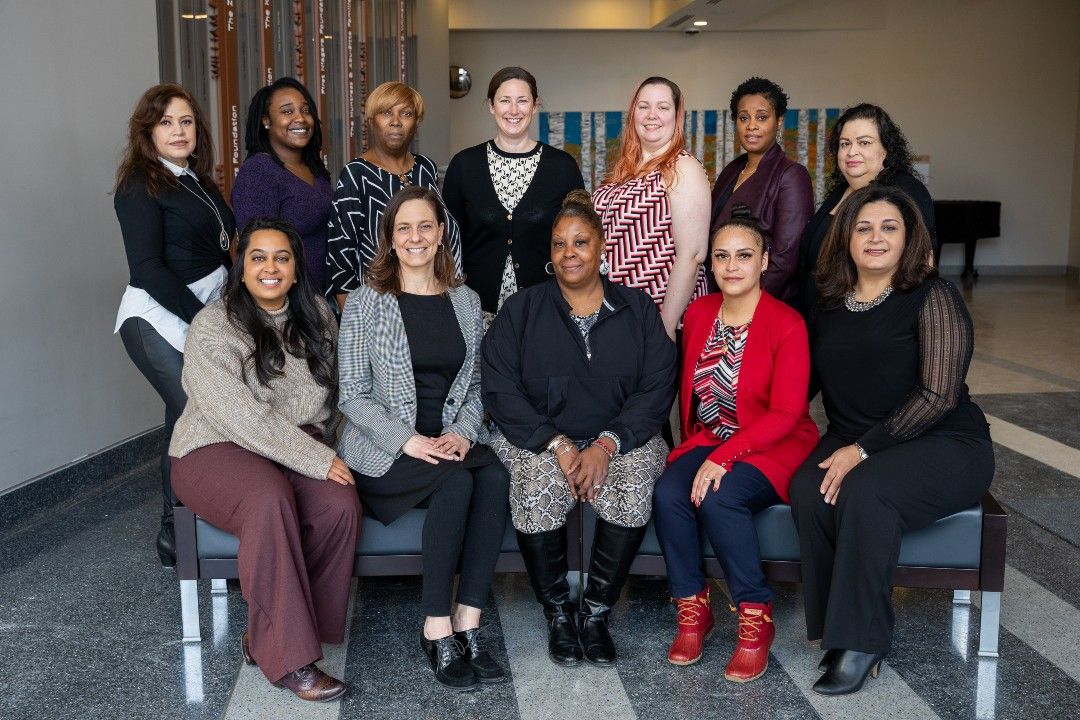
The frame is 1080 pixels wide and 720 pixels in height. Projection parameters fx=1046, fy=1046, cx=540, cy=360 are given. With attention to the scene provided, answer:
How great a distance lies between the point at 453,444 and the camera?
3.14 m

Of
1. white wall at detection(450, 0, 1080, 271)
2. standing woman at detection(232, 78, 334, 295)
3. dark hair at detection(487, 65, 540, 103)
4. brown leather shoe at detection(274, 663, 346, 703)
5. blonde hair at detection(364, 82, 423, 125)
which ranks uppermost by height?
white wall at detection(450, 0, 1080, 271)

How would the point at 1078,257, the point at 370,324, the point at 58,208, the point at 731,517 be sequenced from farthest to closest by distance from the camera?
the point at 1078,257, the point at 58,208, the point at 370,324, the point at 731,517

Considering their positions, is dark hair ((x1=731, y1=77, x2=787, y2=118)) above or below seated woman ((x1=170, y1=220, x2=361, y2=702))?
above

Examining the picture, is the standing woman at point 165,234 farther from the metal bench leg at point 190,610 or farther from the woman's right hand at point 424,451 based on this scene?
the woman's right hand at point 424,451

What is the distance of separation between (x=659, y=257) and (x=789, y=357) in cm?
68

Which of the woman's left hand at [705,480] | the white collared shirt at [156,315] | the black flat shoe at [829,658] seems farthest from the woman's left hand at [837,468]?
the white collared shirt at [156,315]

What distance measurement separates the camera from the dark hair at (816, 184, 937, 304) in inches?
121

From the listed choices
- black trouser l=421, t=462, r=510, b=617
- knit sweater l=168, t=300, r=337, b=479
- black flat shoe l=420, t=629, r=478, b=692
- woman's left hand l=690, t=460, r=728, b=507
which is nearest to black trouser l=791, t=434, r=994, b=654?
woman's left hand l=690, t=460, r=728, b=507

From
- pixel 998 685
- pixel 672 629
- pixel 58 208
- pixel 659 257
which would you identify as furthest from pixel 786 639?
pixel 58 208

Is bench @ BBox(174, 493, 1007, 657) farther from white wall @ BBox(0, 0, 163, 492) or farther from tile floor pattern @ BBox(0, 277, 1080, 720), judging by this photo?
white wall @ BBox(0, 0, 163, 492)

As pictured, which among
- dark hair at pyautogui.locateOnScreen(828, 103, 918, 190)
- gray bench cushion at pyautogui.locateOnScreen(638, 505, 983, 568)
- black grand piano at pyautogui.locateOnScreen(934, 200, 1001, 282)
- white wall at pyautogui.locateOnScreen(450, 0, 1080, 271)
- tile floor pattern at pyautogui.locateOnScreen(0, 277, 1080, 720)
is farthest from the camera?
white wall at pyautogui.locateOnScreen(450, 0, 1080, 271)

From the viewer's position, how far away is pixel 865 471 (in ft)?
9.55

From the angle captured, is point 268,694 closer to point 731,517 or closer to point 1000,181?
point 731,517

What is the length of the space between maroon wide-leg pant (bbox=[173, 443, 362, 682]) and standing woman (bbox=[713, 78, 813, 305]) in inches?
69.0
